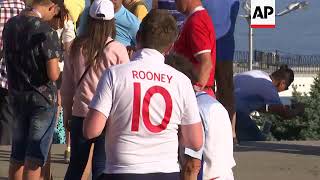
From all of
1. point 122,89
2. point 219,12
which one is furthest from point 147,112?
point 219,12

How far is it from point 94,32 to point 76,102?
48 centimetres

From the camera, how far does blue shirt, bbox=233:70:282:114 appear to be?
413 inches

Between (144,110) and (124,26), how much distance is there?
123 inches

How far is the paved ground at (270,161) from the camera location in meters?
8.37

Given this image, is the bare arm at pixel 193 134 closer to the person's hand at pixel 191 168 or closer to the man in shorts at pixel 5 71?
the person's hand at pixel 191 168

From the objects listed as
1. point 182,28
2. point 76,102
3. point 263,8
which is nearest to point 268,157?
point 182,28

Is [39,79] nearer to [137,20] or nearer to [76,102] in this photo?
[76,102]

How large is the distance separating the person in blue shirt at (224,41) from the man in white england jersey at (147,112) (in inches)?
138

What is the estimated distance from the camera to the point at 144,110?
458 cm

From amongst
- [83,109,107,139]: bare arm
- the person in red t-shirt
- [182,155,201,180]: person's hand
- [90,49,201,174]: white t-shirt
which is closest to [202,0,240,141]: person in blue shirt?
the person in red t-shirt

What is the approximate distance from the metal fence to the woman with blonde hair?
31.9 meters

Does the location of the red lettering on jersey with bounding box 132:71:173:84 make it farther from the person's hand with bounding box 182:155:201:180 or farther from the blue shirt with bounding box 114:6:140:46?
the blue shirt with bounding box 114:6:140:46

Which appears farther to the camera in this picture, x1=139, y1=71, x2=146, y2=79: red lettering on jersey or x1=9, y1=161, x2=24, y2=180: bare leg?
x1=9, y1=161, x2=24, y2=180: bare leg

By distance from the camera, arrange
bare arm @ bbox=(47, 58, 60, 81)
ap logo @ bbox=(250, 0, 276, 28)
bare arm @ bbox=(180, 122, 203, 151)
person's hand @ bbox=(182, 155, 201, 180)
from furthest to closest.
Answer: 1. ap logo @ bbox=(250, 0, 276, 28)
2. bare arm @ bbox=(47, 58, 60, 81)
3. person's hand @ bbox=(182, 155, 201, 180)
4. bare arm @ bbox=(180, 122, 203, 151)
